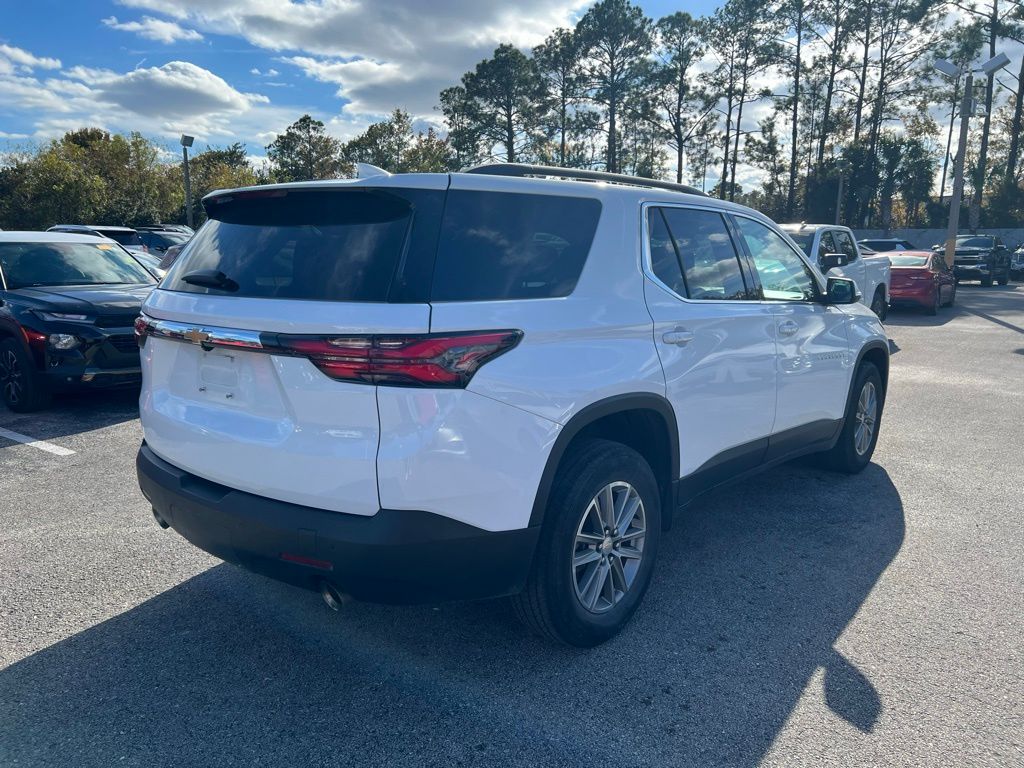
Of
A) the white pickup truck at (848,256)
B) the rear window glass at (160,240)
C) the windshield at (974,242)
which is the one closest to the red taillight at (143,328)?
the white pickup truck at (848,256)

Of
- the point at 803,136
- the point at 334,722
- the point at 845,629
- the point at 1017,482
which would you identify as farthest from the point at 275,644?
the point at 803,136

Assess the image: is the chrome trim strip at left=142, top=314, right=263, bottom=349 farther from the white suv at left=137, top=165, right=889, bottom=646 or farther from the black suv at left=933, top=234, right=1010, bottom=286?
the black suv at left=933, top=234, right=1010, bottom=286

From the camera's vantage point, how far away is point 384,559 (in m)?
2.41

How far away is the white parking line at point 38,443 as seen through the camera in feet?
19.0

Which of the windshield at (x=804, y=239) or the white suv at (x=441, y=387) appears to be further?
the windshield at (x=804, y=239)

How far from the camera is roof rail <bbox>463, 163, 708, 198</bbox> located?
3.25 m

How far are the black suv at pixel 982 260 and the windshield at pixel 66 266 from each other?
25.1 metres

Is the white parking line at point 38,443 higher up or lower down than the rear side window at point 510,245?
lower down

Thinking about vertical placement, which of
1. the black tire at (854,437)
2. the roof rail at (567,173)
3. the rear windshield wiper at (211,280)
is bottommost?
the black tire at (854,437)

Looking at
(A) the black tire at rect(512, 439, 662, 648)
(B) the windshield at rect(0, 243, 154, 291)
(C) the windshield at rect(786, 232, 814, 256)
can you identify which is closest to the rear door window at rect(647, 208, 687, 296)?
(A) the black tire at rect(512, 439, 662, 648)

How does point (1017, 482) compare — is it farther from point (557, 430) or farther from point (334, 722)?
point (334, 722)

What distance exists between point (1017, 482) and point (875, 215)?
162 feet

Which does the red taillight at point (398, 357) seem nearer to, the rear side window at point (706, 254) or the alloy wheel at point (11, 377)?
the rear side window at point (706, 254)

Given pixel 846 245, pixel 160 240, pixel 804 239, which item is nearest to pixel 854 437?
pixel 804 239
